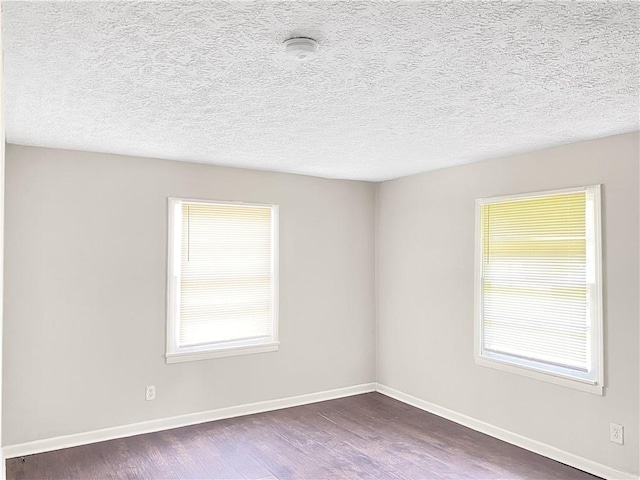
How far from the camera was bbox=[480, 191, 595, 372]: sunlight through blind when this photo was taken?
145 inches

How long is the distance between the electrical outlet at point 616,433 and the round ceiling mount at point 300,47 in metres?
3.15

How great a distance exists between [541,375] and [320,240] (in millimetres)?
2426

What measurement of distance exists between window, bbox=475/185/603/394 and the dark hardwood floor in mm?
670

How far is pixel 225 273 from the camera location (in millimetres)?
4762

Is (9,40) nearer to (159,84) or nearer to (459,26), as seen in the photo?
(159,84)

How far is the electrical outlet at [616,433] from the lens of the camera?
3.41 meters

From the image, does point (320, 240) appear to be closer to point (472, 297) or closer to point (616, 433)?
point (472, 297)

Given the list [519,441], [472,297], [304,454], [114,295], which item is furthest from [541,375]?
[114,295]

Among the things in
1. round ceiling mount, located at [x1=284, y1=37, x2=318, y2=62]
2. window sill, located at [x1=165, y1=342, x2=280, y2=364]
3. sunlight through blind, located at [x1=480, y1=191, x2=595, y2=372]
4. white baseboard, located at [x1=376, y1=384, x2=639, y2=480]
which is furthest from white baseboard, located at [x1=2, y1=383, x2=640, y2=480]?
round ceiling mount, located at [x1=284, y1=37, x2=318, y2=62]

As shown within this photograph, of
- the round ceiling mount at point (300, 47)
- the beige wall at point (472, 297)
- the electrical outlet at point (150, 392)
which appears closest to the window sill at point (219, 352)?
the electrical outlet at point (150, 392)

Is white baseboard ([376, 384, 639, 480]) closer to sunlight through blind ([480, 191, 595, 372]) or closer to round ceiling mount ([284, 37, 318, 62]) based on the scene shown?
sunlight through blind ([480, 191, 595, 372])

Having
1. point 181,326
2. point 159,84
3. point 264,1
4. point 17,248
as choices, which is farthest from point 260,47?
point 181,326

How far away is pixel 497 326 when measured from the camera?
170 inches

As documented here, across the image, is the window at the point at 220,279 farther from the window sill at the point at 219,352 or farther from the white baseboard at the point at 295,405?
the white baseboard at the point at 295,405
